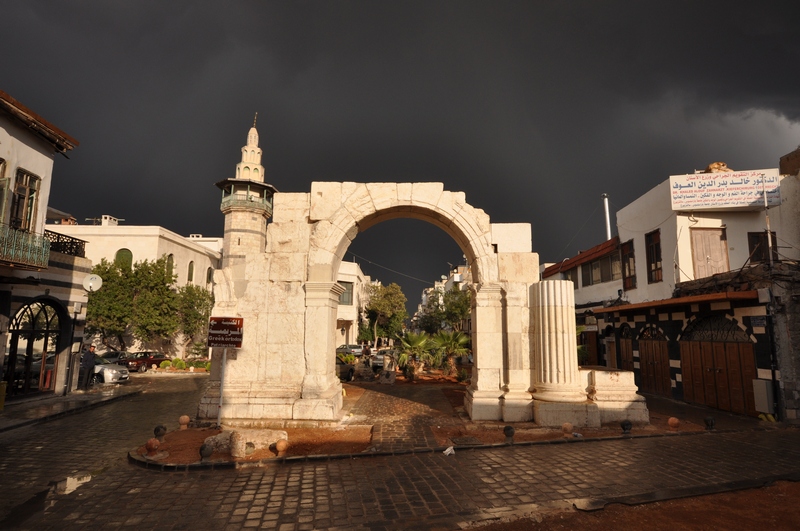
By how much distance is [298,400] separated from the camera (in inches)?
366

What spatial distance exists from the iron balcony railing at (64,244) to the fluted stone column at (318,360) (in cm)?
1091

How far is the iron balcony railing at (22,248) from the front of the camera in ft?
35.7

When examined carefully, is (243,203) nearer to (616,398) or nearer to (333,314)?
(333,314)

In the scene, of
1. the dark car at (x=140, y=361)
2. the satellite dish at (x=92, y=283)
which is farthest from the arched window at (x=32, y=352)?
the dark car at (x=140, y=361)

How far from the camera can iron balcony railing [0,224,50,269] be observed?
35.7 ft

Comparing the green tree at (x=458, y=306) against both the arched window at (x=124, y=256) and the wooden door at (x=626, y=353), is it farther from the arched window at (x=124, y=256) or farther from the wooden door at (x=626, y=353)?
the arched window at (x=124, y=256)

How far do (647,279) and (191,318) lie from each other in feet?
84.9

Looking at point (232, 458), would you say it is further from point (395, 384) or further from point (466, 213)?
point (395, 384)

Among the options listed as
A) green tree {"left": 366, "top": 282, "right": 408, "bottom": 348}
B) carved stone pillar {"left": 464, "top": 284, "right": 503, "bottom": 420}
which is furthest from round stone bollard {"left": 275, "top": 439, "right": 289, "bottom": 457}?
green tree {"left": 366, "top": 282, "right": 408, "bottom": 348}

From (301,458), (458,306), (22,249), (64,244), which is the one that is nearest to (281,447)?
(301,458)

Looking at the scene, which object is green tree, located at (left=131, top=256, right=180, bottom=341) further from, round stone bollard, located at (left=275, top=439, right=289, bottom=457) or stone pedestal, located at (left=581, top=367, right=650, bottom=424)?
stone pedestal, located at (left=581, top=367, right=650, bottom=424)

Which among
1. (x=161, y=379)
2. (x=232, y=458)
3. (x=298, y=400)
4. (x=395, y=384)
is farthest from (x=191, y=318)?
(x=232, y=458)

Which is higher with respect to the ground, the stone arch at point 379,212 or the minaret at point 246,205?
the minaret at point 246,205

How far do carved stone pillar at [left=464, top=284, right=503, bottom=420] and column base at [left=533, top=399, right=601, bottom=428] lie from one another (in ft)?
3.45
